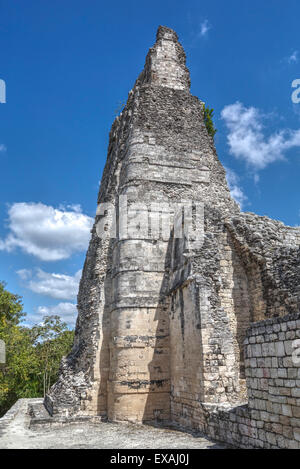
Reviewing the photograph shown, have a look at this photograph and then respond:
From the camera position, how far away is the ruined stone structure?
8.26 metres

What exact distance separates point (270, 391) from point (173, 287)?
5042 millimetres

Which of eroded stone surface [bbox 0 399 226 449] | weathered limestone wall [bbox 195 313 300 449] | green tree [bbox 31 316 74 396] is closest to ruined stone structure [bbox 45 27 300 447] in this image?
weathered limestone wall [bbox 195 313 300 449]

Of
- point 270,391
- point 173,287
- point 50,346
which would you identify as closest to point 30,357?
point 50,346

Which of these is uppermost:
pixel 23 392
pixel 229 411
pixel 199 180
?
pixel 199 180

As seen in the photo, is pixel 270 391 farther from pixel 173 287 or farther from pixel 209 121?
pixel 209 121

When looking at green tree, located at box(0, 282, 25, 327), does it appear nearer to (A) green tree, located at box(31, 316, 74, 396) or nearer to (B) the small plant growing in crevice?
(A) green tree, located at box(31, 316, 74, 396)

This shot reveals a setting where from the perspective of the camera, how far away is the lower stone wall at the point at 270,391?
505cm

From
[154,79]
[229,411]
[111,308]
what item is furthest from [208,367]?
[154,79]

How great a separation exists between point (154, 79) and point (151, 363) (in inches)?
436

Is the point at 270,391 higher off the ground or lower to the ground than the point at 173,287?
lower

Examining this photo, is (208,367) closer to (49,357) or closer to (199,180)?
(199,180)

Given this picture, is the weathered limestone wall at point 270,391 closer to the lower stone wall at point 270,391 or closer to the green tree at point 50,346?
the lower stone wall at point 270,391

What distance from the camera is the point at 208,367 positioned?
802cm

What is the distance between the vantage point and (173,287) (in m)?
10.4
